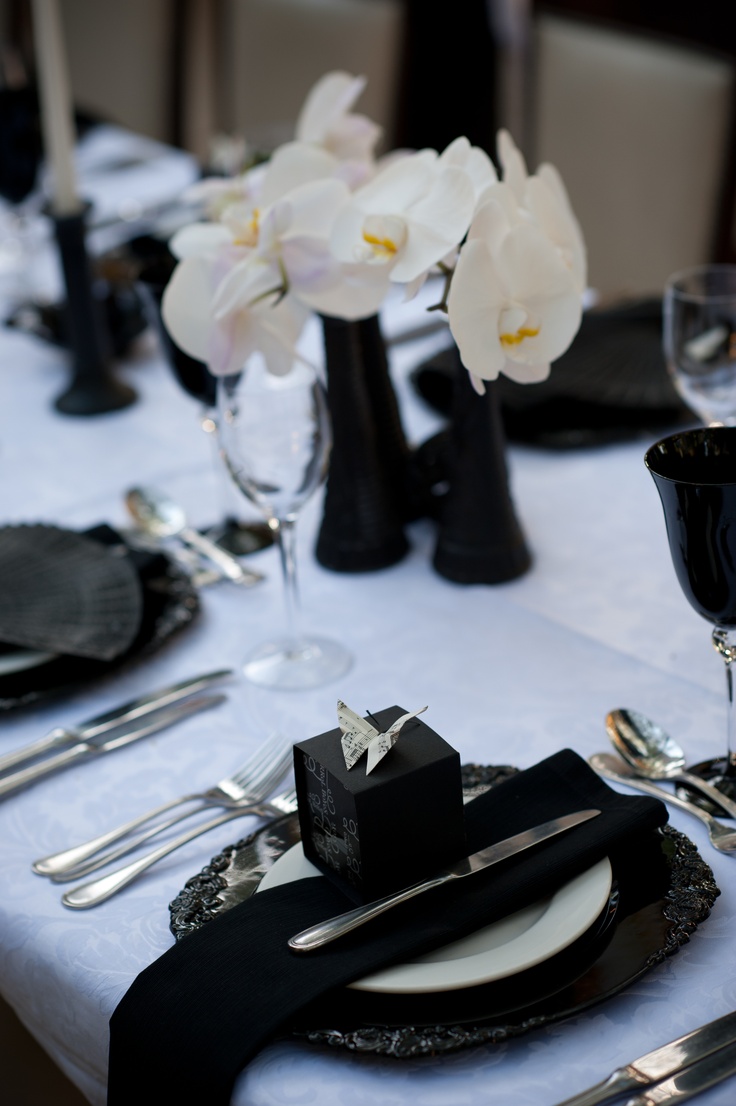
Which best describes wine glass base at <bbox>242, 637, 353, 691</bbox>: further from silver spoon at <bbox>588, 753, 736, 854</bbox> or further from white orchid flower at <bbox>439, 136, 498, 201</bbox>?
white orchid flower at <bbox>439, 136, 498, 201</bbox>

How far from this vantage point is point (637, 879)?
62cm

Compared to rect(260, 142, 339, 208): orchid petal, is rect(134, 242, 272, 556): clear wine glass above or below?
below

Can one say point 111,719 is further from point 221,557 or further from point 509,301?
point 509,301

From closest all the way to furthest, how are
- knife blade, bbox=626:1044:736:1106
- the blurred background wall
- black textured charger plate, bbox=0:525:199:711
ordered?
1. knife blade, bbox=626:1044:736:1106
2. black textured charger plate, bbox=0:525:199:711
3. the blurred background wall

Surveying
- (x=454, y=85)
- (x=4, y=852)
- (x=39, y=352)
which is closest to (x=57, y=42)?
(x=39, y=352)

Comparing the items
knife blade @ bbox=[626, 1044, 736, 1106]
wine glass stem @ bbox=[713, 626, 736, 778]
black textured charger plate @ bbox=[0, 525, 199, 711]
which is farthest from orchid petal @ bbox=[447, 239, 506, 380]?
knife blade @ bbox=[626, 1044, 736, 1106]

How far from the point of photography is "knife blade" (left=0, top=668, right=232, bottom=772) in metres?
0.81

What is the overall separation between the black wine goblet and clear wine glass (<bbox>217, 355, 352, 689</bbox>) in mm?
274

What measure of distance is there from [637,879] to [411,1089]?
6.5 inches

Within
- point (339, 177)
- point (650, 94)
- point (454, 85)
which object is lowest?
point (454, 85)

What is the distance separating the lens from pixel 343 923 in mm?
579

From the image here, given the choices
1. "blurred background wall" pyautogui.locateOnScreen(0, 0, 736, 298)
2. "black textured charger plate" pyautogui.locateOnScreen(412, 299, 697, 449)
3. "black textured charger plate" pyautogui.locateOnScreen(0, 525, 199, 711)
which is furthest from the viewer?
"blurred background wall" pyautogui.locateOnScreen(0, 0, 736, 298)

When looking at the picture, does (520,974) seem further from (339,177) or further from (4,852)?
(339,177)

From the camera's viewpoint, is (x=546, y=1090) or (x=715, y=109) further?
(x=715, y=109)
